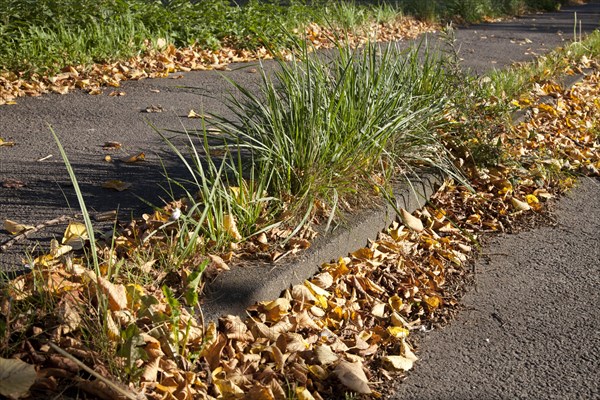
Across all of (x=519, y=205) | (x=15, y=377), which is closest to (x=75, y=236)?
(x=15, y=377)

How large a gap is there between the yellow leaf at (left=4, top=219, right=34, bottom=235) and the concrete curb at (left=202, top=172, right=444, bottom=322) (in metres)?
1.19

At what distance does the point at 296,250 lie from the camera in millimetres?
3502

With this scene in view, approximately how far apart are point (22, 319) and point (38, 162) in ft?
8.72

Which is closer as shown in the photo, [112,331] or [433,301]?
[112,331]

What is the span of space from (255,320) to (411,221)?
143cm

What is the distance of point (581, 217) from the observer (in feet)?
15.9

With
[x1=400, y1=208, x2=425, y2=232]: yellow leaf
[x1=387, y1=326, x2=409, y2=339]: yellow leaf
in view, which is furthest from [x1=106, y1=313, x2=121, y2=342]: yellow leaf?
[x1=400, y1=208, x2=425, y2=232]: yellow leaf

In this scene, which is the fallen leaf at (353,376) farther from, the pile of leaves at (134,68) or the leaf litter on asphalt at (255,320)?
the pile of leaves at (134,68)

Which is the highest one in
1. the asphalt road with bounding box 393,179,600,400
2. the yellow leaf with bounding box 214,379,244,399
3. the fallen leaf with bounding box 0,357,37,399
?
the fallen leaf with bounding box 0,357,37,399

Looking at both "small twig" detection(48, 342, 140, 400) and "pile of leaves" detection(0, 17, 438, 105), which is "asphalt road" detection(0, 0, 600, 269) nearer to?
"pile of leaves" detection(0, 17, 438, 105)

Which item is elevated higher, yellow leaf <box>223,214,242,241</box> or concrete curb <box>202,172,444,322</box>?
yellow leaf <box>223,214,242,241</box>

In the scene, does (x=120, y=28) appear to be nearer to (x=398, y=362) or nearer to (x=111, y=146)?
(x=111, y=146)

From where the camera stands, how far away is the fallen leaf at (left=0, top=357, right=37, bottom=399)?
221 cm

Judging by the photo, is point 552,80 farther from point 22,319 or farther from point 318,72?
point 22,319
